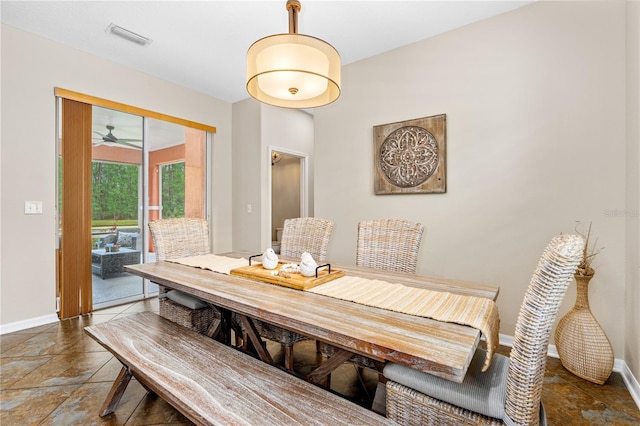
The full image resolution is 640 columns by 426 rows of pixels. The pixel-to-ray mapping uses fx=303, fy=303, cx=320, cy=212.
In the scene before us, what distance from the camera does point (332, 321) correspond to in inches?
42.1

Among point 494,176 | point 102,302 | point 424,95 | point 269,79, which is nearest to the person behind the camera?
point 269,79

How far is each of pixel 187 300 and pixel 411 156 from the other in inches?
92.0

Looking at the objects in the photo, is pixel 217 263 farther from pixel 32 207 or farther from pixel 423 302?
pixel 32 207

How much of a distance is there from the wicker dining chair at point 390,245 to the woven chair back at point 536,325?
1.12m

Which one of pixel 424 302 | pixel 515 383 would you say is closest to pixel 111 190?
pixel 424 302

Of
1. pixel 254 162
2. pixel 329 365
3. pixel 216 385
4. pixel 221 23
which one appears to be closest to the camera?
pixel 216 385

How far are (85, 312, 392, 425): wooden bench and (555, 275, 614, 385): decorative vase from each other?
1.82 metres

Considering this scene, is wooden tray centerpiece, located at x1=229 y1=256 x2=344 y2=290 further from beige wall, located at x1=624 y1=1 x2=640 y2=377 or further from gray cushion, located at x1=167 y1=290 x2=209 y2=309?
beige wall, located at x1=624 y1=1 x2=640 y2=377

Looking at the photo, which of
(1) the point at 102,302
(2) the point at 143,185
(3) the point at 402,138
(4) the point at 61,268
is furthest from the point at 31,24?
(3) the point at 402,138

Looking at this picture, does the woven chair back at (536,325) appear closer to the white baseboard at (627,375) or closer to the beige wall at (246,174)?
the white baseboard at (627,375)

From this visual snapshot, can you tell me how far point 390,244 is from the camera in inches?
84.0

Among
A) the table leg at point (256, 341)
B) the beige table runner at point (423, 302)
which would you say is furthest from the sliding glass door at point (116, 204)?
the beige table runner at point (423, 302)

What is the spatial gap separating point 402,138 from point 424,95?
447 mm

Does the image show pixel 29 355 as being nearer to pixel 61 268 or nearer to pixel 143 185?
pixel 61 268
